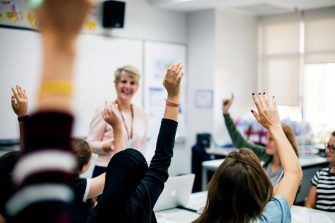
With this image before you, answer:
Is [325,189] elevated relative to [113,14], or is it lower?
lower

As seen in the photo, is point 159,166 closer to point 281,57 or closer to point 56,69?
point 56,69

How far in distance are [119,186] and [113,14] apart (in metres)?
4.38

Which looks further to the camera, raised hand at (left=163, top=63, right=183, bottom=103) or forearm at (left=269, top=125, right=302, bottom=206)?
forearm at (left=269, top=125, right=302, bottom=206)

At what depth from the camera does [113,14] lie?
211 inches

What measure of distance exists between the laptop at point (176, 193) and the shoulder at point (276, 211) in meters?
1.14

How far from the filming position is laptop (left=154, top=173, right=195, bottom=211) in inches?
106

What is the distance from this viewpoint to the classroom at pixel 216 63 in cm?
541

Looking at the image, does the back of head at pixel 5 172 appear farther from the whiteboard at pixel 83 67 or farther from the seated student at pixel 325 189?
the whiteboard at pixel 83 67

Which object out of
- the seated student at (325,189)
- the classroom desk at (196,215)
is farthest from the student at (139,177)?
the seated student at (325,189)

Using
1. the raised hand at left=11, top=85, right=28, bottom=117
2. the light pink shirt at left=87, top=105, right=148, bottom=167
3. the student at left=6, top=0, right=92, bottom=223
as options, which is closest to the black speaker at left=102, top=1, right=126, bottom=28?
the light pink shirt at left=87, top=105, right=148, bottom=167

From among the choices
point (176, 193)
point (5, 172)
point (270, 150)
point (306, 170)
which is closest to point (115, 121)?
point (5, 172)

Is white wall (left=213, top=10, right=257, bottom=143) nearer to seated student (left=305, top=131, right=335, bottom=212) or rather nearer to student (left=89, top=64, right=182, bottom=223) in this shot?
seated student (left=305, top=131, right=335, bottom=212)

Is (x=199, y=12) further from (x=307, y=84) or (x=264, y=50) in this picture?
(x=307, y=84)

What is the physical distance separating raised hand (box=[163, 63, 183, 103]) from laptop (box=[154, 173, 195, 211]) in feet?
4.78
